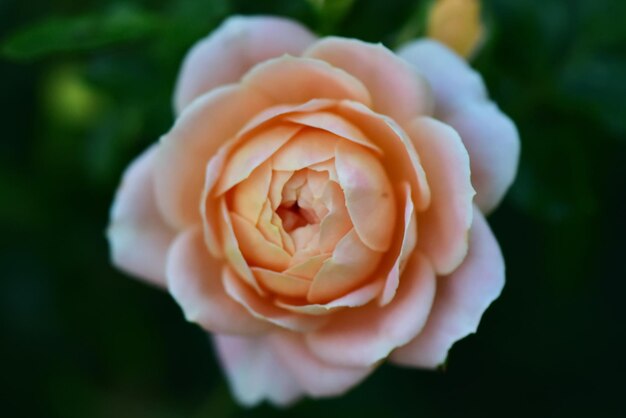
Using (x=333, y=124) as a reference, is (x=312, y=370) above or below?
below

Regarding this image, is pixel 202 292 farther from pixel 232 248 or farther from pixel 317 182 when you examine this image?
pixel 317 182

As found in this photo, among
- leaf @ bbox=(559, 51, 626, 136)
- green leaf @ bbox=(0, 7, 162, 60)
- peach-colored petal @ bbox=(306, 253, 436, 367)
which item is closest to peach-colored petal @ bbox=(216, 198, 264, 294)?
peach-colored petal @ bbox=(306, 253, 436, 367)

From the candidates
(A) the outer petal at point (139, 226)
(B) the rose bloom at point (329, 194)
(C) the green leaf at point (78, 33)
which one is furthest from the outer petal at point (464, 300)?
(C) the green leaf at point (78, 33)

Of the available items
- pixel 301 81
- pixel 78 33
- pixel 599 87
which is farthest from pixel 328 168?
pixel 599 87

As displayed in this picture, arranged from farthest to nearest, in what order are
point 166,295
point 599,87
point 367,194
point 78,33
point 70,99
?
point 166,295 → point 70,99 → point 599,87 → point 78,33 → point 367,194

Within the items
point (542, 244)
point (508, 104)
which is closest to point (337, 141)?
point (508, 104)

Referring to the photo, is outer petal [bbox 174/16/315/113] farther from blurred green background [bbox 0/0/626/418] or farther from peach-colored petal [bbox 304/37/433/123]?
blurred green background [bbox 0/0/626/418]
